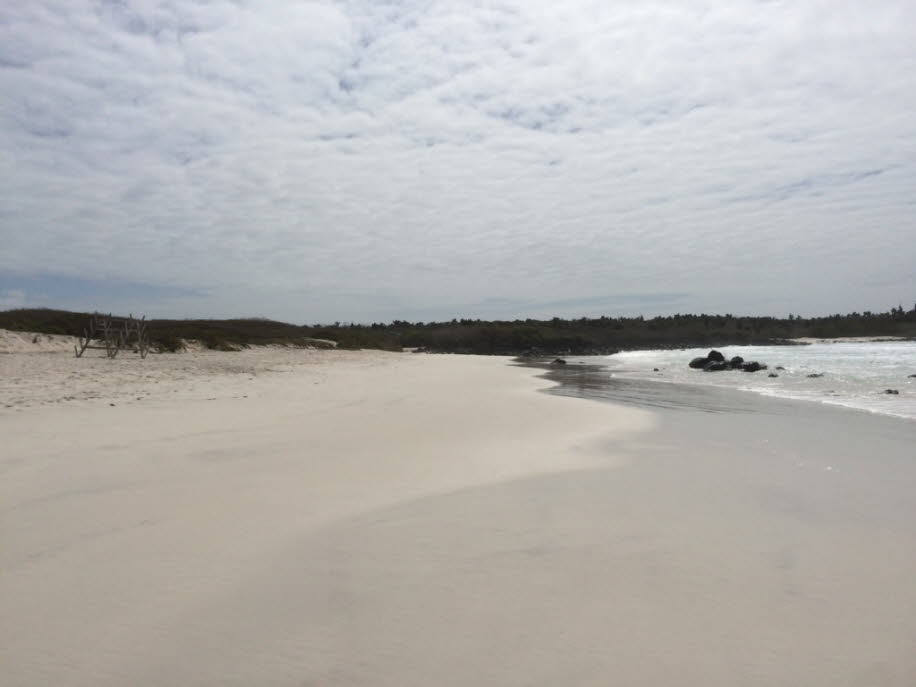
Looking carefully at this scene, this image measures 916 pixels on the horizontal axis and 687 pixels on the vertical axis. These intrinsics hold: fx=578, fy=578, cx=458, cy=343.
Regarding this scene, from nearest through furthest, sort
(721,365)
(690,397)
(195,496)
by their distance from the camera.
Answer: (195,496)
(690,397)
(721,365)

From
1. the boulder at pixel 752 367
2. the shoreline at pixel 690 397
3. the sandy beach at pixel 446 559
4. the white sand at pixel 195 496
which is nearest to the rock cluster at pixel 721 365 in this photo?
the boulder at pixel 752 367

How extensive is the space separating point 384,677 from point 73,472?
3.35 metres

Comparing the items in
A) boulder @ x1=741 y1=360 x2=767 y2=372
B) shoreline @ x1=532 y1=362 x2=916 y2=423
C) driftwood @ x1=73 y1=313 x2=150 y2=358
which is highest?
driftwood @ x1=73 y1=313 x2=150 y2=358

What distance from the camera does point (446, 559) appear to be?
9.18ft

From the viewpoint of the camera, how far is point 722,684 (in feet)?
6.04

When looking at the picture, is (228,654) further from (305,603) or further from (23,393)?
(23,393)

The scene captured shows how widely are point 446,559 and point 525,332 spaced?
47014 mm

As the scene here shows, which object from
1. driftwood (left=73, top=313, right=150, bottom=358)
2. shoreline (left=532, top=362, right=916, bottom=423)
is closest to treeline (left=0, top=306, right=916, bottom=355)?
driftwood (left=73, top=313, right=150, bottom=358)

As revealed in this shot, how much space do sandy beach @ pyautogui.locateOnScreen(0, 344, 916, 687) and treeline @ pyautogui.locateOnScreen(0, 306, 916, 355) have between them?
799 inches

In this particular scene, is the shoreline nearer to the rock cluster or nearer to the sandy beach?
the sandy beach

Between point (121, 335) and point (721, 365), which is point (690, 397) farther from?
point (121, 335)

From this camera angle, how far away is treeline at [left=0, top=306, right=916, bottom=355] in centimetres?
2625

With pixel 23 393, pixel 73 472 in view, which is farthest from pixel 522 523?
pixel 23 393

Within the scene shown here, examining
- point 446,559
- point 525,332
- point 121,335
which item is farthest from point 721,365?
point 525,332
